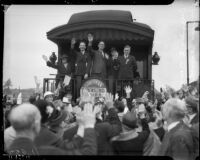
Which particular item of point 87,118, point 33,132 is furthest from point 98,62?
point 33,132

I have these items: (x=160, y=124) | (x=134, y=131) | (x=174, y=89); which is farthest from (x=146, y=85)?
(x=134, y=131)

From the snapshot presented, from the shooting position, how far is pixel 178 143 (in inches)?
132

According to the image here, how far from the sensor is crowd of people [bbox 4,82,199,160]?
3095 millimetres

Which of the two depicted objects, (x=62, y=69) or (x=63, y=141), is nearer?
(x=63, y=141)

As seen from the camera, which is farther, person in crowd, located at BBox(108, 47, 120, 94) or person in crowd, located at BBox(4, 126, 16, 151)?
person in crowd, located at BBox(108, 47, 120, 94)

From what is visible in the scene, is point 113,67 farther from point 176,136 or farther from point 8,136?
point 8,136

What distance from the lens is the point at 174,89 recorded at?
4.23 metres

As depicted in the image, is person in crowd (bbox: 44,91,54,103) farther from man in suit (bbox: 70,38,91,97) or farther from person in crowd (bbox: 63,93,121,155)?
person in crowd (bbox: 63,93,121,155)

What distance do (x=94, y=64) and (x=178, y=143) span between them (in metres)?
1.61

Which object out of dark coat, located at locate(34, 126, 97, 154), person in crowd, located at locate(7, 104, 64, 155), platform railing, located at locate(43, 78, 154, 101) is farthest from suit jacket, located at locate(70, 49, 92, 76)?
person in crowd, located at locate(7, 104, 64, 155)

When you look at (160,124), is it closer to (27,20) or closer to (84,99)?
(84,99)

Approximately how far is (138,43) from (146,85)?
556mm

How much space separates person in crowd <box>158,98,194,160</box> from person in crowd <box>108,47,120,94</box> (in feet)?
3.11

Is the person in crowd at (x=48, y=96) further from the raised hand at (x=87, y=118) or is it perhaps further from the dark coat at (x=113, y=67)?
the raised hand at (x=87, y=118)
